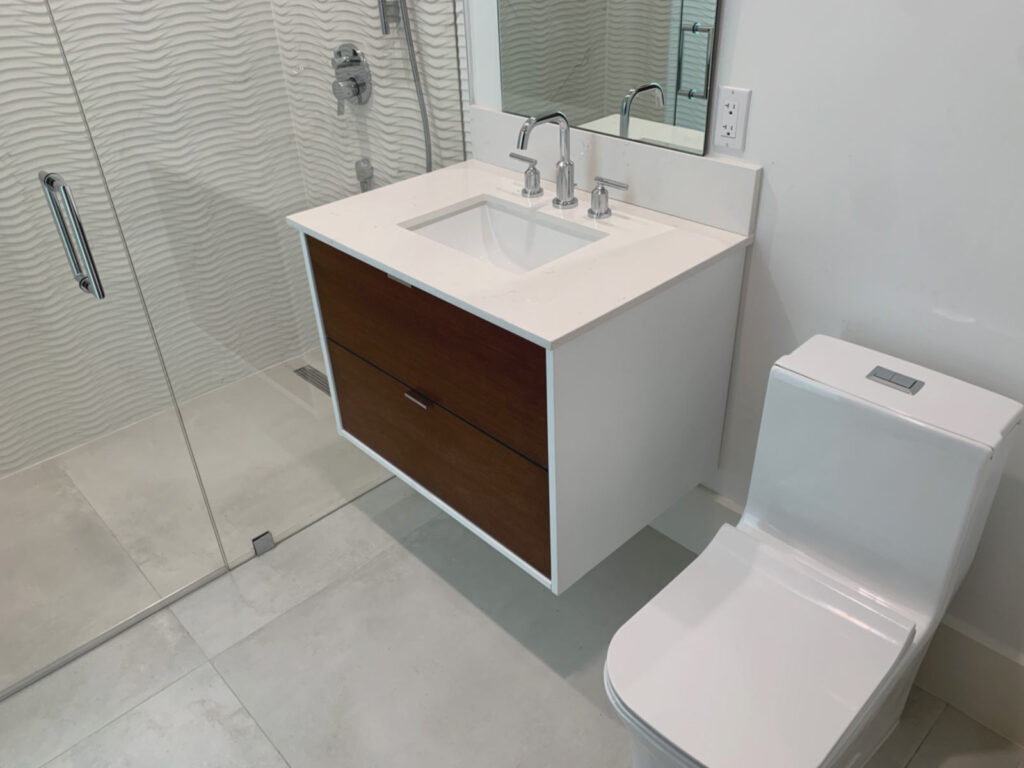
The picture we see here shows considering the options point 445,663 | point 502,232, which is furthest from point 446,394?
point 445,663

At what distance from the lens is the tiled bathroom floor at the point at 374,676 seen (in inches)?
63.7

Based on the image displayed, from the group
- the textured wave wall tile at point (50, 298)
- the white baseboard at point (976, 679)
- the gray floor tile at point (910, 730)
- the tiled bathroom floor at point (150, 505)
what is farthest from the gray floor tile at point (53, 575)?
the white baseboard at point (976, 679)

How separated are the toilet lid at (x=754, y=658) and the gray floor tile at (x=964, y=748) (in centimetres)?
46

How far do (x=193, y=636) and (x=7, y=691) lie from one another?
1.29 ft

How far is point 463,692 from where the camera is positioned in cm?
172

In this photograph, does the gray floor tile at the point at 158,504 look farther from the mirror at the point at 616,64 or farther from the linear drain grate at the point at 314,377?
the mirror at the point at 616,64

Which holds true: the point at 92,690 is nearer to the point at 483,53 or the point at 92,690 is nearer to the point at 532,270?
the point at 532,270

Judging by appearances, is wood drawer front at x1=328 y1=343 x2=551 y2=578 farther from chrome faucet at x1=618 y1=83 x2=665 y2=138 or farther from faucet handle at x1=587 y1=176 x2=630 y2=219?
chrome faucet at x1=618 y1=83 x2=665 y2=138

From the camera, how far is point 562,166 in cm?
167

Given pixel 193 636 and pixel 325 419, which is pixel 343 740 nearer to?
pixel 193 636

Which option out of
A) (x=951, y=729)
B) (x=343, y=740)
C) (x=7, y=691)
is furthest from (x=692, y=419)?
(x=7, y=691)

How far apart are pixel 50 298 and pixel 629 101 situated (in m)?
1.52

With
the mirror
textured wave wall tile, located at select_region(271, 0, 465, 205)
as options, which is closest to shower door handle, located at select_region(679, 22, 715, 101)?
the mirror

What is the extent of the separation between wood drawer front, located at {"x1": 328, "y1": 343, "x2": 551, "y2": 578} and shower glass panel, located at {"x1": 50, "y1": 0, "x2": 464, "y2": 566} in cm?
32
